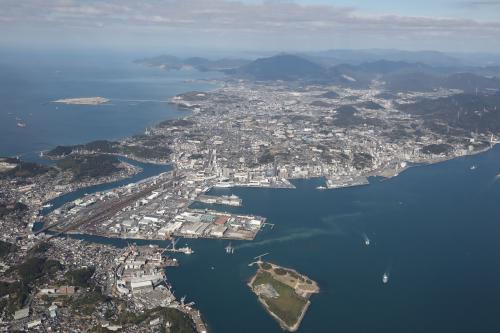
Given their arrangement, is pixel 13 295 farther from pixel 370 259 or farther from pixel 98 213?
pixel 370 259

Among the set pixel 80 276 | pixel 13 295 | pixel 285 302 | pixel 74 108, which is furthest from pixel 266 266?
pixel 74 108

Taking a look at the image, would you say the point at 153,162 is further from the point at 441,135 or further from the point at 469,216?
the point at 441,135

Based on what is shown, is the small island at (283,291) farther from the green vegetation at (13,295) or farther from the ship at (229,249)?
the green vegetation at (13,295)

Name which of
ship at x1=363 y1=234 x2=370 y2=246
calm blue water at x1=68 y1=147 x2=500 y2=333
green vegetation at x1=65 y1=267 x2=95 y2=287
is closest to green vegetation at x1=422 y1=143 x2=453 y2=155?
calm blue water at x1=68 y1=147 x2=500 y2=333

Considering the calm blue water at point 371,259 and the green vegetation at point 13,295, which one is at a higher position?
the green vegetation at point 13,295

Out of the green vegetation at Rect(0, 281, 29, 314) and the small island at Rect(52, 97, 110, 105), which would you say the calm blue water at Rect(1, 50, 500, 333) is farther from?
the small island at Rect(52, 97, 110, 105)

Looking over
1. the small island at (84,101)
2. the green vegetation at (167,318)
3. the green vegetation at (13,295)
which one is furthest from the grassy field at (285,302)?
the small island at (84,101)
